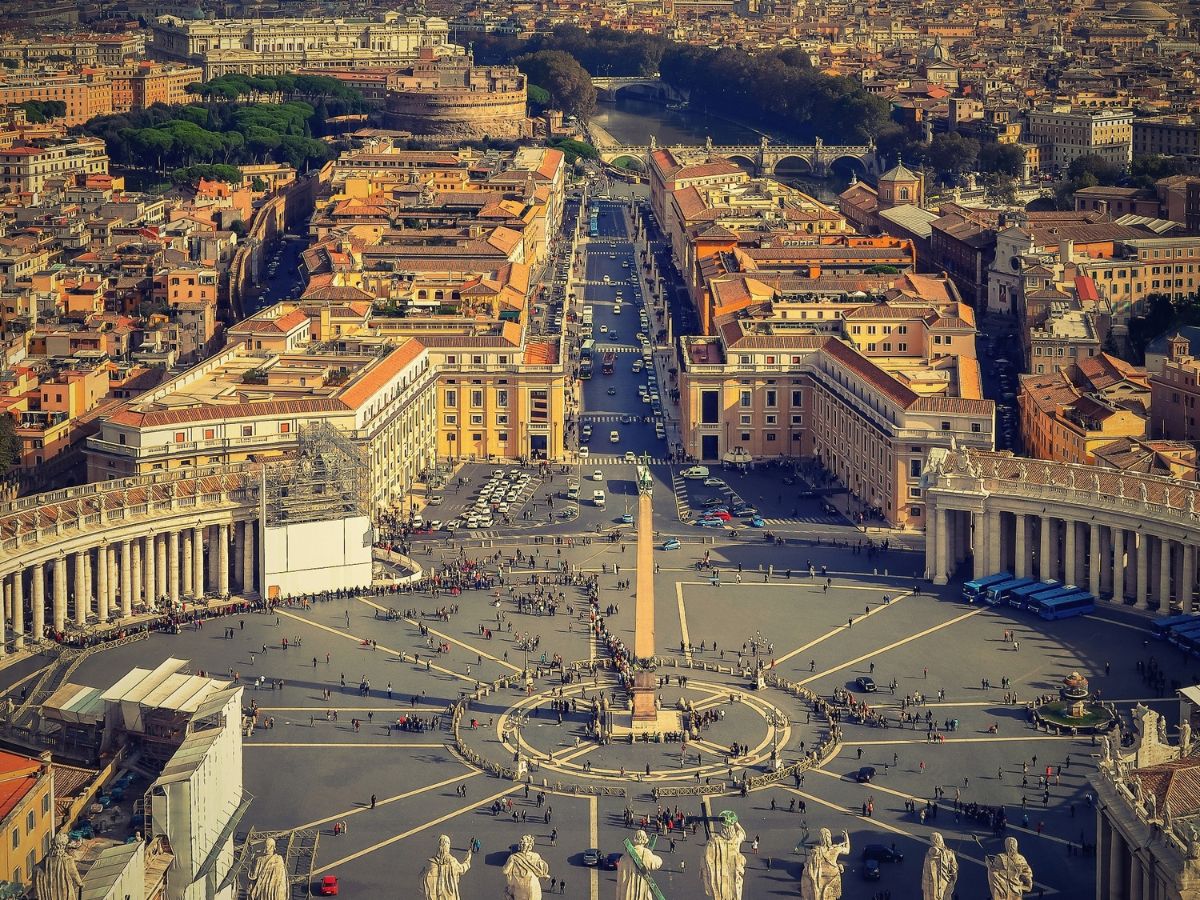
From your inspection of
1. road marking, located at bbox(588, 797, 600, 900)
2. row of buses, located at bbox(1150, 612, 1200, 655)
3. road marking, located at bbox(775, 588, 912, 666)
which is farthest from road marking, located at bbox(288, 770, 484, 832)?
row of buses, located at bbox(1150, 612, 1200, 655)

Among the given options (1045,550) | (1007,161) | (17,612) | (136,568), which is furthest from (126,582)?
(1007,161)

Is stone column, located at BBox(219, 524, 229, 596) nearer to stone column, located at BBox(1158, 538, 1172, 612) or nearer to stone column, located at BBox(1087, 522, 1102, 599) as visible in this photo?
stone column, located at BBox(1087, 522, 1102, 599)

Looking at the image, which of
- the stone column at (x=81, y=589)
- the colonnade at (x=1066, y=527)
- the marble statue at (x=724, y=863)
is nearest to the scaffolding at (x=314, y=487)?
the stone column at (x=81, y=589)

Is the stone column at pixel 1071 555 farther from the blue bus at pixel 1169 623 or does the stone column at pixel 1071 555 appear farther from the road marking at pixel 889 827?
the road marking at pixel 889 827

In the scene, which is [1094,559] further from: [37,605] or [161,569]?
[37,605]

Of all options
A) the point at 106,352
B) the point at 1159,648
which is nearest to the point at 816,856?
the point at 1159,648

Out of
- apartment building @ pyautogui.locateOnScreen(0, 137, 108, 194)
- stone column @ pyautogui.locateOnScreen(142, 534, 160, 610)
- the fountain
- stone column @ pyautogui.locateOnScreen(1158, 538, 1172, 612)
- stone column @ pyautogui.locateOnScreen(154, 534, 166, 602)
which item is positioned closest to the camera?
the fountain
